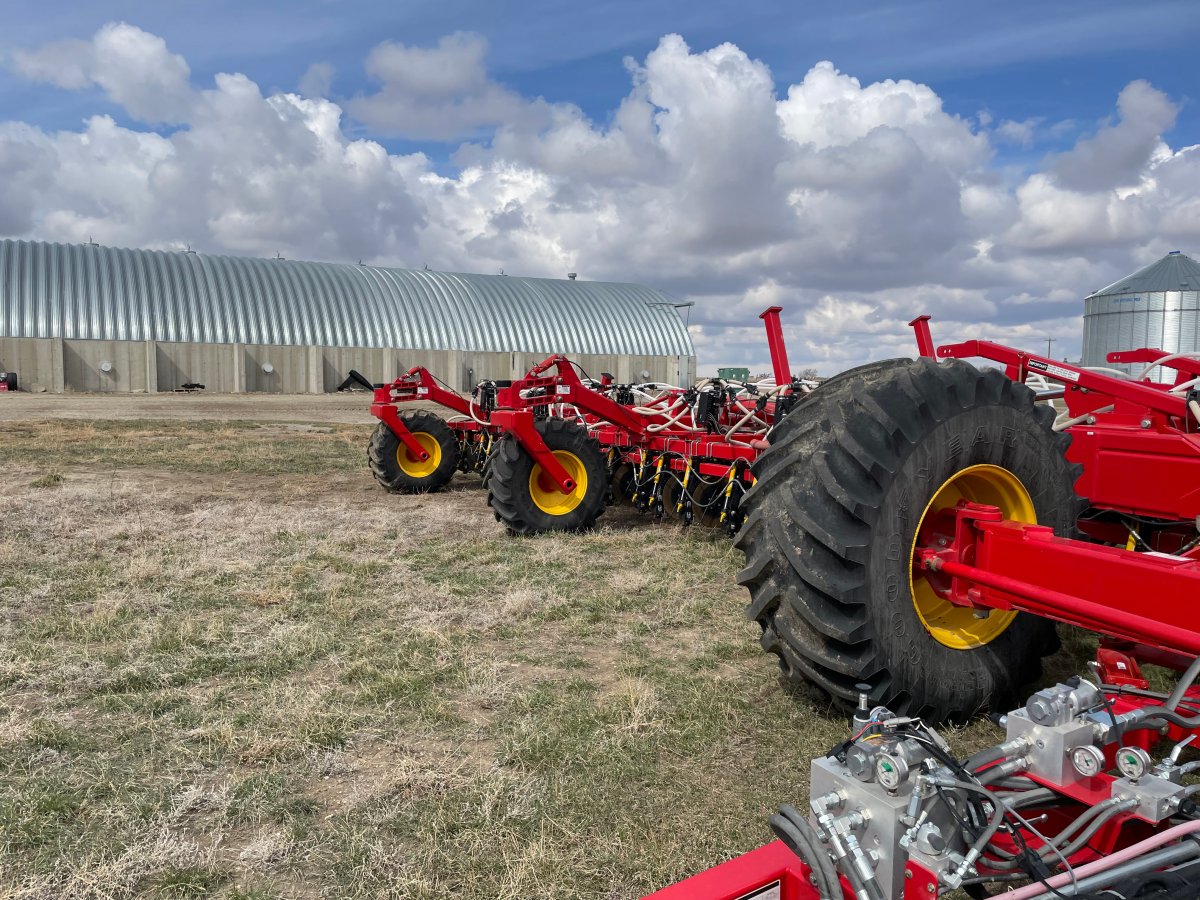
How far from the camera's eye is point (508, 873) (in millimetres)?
2379

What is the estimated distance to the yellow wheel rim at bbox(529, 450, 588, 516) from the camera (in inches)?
299

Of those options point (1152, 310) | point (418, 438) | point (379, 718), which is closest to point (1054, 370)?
point (379, 718)

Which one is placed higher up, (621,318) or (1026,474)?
(621,318)

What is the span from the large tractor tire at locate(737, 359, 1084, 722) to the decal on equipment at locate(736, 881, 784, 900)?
1334 millimetres

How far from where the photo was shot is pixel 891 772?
5.10ft

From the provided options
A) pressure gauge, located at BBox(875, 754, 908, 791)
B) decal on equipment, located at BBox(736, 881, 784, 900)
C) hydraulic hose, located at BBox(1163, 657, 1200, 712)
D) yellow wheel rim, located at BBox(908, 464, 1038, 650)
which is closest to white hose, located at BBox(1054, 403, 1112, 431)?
yellow wheel rim, located at BBox(908, 464, 1038, 650)

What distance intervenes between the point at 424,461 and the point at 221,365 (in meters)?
29.6

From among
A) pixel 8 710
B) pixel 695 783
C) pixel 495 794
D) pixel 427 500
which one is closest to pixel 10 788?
pixel 8 710

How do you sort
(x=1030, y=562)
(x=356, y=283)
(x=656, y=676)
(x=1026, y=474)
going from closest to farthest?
(x=1030, y=562), (x=1026, y=474), (x=656, y=676), (x=356, y=283)

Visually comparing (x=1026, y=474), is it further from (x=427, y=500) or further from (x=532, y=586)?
(x=427, y=500)

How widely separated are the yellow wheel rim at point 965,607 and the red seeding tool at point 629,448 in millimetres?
3398

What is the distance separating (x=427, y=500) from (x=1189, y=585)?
25.5 ft

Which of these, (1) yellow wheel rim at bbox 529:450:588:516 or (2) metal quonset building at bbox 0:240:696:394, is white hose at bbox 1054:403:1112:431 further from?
(2) metal quonset building at bbox 0:240:696:394

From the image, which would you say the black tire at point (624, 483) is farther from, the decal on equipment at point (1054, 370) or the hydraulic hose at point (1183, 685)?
the hydraulic hose at point (1183, 685)
